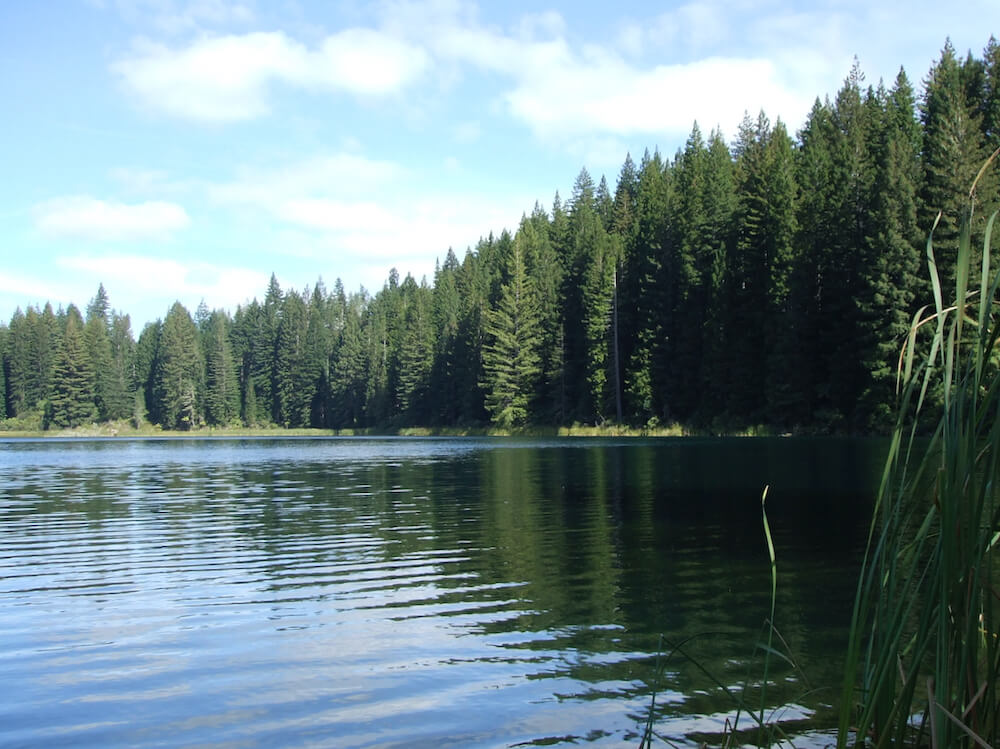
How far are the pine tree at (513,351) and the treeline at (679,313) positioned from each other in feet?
0.81

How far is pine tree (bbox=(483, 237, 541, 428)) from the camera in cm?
9300

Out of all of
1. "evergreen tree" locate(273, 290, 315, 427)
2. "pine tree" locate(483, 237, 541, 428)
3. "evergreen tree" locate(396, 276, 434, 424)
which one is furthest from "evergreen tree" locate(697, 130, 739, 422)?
"evergreen tree" locate(273, 290, 315, 427)

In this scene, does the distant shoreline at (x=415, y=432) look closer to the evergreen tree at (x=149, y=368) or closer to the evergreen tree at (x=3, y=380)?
the evergreen tree at (x=149, y=368)

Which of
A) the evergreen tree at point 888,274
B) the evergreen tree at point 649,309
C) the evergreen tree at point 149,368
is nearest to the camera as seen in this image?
the evergreen tree at point 888,274

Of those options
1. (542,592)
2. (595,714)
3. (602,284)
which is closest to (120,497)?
(542,592)

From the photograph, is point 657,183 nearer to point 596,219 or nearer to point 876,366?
point 596,219

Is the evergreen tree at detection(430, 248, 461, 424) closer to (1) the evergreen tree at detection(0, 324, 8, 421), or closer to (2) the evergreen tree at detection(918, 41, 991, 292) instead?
(2) the evergreen tree at detection(918, 41, 991, 292)

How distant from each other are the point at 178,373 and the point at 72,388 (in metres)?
17.5

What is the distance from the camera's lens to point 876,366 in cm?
5134

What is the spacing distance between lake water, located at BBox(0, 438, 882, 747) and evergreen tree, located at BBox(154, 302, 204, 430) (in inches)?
5112

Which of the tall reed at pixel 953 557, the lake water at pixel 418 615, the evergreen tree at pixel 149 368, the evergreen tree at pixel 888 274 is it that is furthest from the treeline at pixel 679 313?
the tall reed at pixel 953 557

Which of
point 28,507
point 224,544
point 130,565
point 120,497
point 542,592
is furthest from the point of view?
point 120,497

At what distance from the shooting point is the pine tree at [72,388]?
140 metres

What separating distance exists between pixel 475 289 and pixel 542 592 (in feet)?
343
